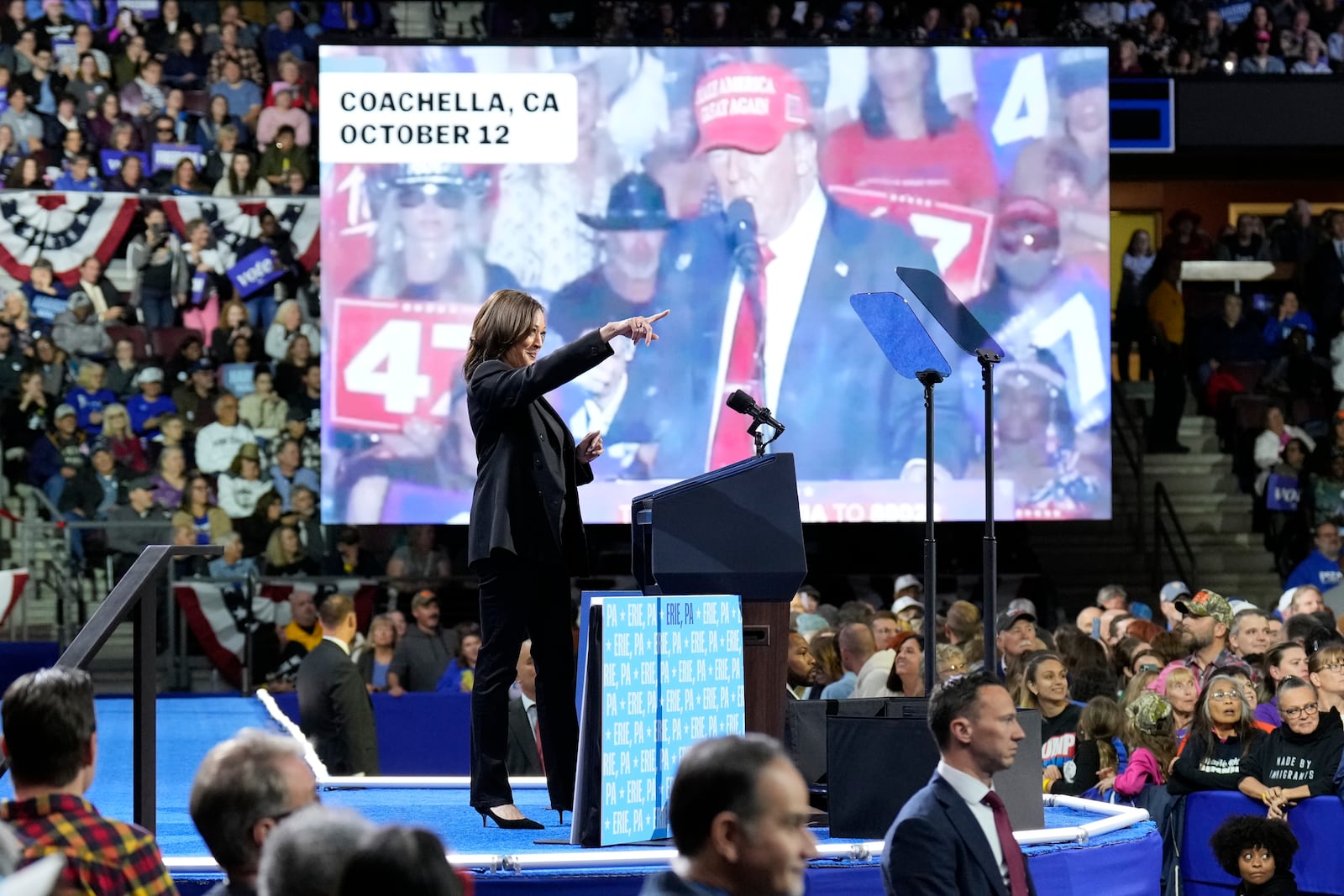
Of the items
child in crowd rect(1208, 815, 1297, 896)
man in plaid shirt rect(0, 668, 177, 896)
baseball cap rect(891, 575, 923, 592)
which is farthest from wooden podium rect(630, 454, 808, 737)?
baseball cap rect(891, 575, 923, 592)

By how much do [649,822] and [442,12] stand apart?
12.6 metres

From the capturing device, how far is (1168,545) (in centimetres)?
1459

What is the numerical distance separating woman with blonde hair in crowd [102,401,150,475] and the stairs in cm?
684

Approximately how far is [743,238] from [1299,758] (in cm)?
638

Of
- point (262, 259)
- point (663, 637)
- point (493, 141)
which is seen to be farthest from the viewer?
point (262, 259)

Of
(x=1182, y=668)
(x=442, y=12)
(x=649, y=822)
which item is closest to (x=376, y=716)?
(x=1182, y=668)

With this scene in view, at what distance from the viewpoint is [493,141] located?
11859mm

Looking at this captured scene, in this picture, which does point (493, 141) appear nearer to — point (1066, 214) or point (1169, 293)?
point (1066, 214)

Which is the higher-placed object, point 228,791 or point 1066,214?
point 1066,214

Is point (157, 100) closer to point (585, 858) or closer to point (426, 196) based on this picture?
point (426, 196)

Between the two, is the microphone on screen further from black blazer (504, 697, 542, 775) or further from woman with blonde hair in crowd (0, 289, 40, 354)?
woman with blonde hair in crowd (0, 289, 40, 354)

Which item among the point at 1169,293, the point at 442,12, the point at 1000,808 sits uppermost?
the point at 442,12

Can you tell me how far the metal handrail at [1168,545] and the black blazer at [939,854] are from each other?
37.6 ft

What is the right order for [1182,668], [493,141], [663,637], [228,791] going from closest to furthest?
[228,791] < [663,637] < [1182,668] < [493,141]
